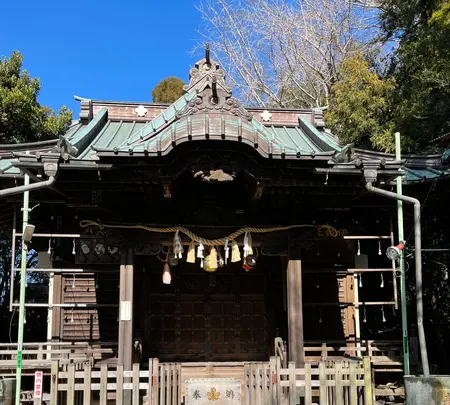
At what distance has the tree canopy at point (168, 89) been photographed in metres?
26.3

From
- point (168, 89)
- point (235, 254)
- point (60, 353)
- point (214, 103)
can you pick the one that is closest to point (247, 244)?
point (235, 254)

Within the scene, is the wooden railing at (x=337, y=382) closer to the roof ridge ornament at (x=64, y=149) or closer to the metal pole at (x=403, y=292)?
the metal pole at (x=403, y=292)

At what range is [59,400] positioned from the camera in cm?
823

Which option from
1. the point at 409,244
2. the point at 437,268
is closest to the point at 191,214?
the point at 409,244

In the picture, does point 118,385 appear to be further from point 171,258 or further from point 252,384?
point 171,258

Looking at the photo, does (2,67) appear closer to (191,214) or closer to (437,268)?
(191,214)

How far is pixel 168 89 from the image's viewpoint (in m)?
26.7

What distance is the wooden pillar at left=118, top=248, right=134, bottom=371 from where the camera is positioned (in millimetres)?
9750

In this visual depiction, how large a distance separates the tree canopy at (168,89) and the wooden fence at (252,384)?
19622 mm

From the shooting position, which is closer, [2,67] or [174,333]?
[174,333]

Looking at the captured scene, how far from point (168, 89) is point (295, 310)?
18838 mm

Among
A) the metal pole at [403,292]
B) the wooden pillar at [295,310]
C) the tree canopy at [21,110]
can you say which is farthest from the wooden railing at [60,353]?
the tree canopy at [21,110]

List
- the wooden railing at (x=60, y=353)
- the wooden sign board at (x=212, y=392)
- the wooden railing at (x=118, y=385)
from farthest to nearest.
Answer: the wooden railing at (x=60, y=353) < the wooden sign board at (x=212, y=392) < the wooden railing at (x=118, y=385)

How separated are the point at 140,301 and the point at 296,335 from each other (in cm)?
464
